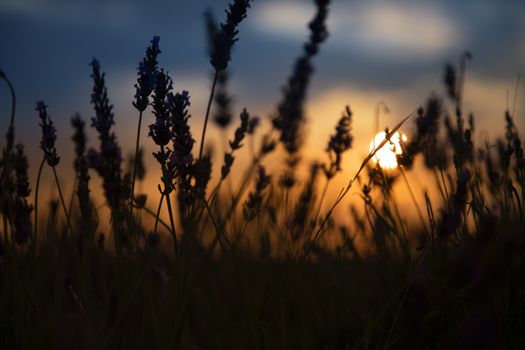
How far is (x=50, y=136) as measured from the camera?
166 cm

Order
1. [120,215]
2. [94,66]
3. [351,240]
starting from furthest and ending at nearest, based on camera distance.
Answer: [351,240]
[94,66]
[120,215]

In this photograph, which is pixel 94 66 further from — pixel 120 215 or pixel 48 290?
pixel 48 290

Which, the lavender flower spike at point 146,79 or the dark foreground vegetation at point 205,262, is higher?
the lavender flower spike at point 146,79

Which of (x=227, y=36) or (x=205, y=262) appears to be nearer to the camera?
(x=205, y=262)

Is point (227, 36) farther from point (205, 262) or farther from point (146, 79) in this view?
point (205, 262)

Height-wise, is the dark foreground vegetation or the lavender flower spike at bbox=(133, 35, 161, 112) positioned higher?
the lavender flower spike at bbox=(133, 35, 161, 112)

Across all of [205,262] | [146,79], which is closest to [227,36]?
[146,79]

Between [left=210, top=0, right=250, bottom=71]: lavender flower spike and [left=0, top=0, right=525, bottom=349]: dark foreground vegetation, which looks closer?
[left=0, top=0, right=525, bottom=349]: dark foreground vegetation

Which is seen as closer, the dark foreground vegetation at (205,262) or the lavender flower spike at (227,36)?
the dark foreground vegetation at (205,262)

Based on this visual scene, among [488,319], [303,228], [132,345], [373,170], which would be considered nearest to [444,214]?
[488,319]

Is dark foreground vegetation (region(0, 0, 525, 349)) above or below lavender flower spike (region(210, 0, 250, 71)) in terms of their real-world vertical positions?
below

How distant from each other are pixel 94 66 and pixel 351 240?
42.9 inches

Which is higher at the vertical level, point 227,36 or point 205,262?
point 227,36

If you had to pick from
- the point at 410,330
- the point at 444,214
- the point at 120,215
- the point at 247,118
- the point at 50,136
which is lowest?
the point at 410,330
